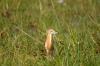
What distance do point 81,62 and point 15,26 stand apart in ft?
6.05

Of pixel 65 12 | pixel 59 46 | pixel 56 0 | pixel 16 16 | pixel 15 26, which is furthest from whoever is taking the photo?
pixel 56 0

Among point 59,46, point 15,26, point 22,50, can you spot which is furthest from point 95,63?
point 15,26

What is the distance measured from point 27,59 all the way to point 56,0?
323 cm

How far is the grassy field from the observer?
5586 mm

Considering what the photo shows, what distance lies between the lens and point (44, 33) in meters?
6.80

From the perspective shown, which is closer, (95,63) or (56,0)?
Result: (95,63)

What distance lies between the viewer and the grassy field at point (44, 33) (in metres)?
5.59

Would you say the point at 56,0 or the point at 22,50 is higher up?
the point at 56,0

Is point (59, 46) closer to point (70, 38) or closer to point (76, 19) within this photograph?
point (70, 38)

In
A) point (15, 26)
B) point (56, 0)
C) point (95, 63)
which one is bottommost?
point (95, 63)

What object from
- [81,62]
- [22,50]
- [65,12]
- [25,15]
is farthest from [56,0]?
[81,62]

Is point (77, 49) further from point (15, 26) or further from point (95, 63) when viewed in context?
point (15, 26)

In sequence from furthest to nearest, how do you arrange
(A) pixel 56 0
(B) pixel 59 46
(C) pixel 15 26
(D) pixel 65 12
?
(A) pixel 56 0 → (D) pixel 65 12 → (C) pixel 15 26 → (B) pixel 59 46

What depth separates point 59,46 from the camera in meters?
5.92
